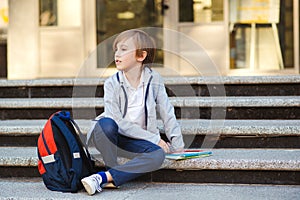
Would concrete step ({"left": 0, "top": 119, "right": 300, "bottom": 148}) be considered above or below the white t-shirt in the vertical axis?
below

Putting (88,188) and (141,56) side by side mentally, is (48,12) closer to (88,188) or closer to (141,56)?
(141,56)

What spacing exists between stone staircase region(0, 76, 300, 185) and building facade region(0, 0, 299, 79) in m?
1.74

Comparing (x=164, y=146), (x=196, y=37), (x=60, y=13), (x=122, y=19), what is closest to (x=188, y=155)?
(x=164, y=146)

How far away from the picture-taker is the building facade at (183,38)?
20.5 feet

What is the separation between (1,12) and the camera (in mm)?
8141

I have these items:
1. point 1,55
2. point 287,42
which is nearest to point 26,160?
point 287,42

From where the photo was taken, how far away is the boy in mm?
3191

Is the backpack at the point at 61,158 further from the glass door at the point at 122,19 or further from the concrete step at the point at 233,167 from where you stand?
the glass door at the point at 122,19

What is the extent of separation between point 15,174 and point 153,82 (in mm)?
1027

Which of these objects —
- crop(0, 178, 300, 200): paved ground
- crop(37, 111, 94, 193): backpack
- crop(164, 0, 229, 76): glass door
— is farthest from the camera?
crop(164, 0, 229, 76): glass door

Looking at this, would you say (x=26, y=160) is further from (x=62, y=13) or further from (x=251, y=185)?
(x=62, y=13)

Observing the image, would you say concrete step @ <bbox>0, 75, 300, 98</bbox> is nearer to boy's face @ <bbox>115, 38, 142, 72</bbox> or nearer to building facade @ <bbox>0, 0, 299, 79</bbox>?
boy's face @ <bbox>115, 38, 142, 72</bbox>

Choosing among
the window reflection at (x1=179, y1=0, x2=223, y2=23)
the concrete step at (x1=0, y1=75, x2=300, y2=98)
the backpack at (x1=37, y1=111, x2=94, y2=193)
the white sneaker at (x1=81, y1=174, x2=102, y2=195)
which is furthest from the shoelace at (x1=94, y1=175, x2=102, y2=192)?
the window reflection at (x1=179, y1=0, x2=223, y2=23)

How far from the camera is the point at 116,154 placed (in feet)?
10.6
